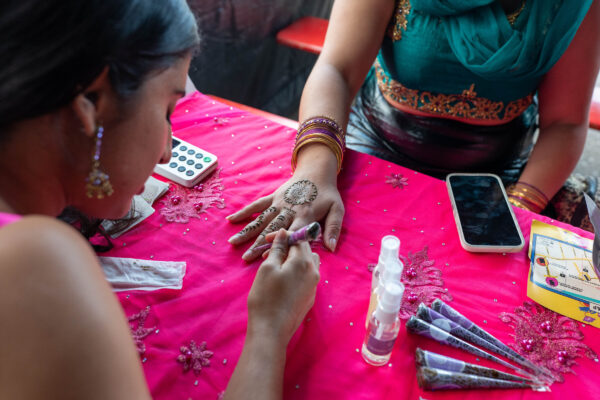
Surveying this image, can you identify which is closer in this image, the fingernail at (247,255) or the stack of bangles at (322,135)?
the fingernail at (247,255)

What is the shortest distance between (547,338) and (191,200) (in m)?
0.65

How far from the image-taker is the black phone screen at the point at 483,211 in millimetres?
756

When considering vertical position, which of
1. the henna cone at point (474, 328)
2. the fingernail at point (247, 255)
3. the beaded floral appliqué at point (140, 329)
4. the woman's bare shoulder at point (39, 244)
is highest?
the woman's bare shoulder at point (39, 244)

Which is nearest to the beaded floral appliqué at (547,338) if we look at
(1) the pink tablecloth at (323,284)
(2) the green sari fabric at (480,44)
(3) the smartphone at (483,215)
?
(1) the pink tablecloth at (323,284)

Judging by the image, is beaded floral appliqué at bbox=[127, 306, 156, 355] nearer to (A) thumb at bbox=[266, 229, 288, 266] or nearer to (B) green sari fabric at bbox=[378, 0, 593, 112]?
(A) thumb at bbox=[266, 229, 288, 266]

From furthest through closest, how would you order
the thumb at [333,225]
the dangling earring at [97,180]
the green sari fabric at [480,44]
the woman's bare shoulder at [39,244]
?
the green sari fabric at [480,44] < the thumb at [333,225] < the dangling earring at [97,180] < the woman's bare shoulder at [39,244]

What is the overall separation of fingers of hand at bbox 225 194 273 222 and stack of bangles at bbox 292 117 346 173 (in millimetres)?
128

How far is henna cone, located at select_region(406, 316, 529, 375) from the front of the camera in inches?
22.9

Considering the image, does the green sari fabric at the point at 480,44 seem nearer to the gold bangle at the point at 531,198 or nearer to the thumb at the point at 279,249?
the gold bangle at the point at 531,198

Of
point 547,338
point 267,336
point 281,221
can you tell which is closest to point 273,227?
A: point 281,221

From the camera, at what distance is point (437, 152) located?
4.01 feet

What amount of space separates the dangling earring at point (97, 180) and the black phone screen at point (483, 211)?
60 centimetres

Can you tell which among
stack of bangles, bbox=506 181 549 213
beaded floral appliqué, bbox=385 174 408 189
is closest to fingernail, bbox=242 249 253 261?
beaded floral appliqué, bbox=385 174 408 189

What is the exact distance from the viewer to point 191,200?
81 centimetres
